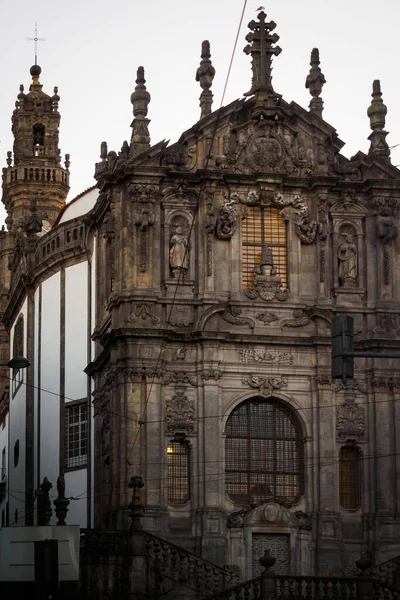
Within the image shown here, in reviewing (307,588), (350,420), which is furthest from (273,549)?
(307,588)

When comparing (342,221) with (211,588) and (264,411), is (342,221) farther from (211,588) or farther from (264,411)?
(211,588)

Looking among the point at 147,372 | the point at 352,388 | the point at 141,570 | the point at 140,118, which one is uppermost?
the point at 140,118

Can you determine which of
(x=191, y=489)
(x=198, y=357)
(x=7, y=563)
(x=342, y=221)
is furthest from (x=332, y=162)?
(x=7, y=563)

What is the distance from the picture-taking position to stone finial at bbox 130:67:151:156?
52.2 m

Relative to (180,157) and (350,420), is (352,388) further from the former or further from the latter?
Result: (180,157)

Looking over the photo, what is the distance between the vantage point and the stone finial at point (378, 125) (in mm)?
53875

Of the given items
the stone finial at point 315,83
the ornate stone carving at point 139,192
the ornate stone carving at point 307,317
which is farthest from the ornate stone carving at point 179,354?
the stone finial at point 315,83

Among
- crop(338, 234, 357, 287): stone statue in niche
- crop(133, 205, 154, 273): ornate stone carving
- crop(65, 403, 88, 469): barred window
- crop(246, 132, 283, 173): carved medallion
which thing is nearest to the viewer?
crop(133, 205, 154, 273): ornate stone carving

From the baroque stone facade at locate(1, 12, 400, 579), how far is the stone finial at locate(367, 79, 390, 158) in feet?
0.94

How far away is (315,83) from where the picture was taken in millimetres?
54844

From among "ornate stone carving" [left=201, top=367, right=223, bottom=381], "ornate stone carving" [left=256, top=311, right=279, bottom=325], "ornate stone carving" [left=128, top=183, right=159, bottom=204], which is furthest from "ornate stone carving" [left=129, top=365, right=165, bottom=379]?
"ornate stone carving" [left=128, top=183, right=159, bottom=204]

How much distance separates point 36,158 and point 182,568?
116ft

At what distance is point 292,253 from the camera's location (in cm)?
5250

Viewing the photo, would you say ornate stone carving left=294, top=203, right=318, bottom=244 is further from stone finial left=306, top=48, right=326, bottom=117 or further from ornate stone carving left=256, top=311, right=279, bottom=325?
stone finial left=306, top=48, right=326, bottom=117
